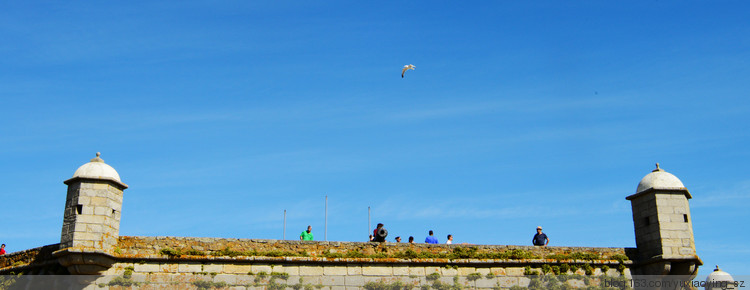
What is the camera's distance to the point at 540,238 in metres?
23.7

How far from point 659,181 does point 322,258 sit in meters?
9.10

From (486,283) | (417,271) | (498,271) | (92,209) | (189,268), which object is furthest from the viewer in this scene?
(498,271)

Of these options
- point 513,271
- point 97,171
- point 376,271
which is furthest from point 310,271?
point 97,171

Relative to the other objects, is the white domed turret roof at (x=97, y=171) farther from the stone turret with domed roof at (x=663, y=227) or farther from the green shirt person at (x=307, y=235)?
the stone turret with domed roof at (x=663, y=227)

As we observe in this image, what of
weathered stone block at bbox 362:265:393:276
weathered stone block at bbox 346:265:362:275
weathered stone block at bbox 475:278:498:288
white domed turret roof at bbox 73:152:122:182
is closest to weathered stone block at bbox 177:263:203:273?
white domed turret roof at bbox 73:152:122:182

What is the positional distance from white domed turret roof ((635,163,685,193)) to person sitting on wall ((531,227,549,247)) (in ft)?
9.04

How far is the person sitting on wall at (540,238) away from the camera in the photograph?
77.7ft

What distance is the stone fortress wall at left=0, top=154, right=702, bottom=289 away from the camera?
67.5 ft

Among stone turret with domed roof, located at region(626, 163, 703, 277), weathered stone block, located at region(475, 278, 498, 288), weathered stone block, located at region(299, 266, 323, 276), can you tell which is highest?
stone turret with domed roof, located at region(626, 163, 703, 277)

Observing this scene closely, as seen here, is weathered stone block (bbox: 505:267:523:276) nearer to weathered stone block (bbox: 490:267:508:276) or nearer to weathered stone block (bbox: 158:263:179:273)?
weathered stone block (bbox: 490:267:508:276)

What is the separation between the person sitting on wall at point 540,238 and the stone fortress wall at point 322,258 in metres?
0.85

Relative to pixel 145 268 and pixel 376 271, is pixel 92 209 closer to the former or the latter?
pixel 145 268

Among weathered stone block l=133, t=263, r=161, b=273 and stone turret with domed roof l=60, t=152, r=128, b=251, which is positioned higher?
stone turret with domed roof l=60, t=152, r=128, b=251

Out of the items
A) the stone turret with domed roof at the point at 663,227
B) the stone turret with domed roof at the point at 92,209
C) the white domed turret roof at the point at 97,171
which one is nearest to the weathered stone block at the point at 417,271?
the stone turret with domed roof at the point at 663,227
